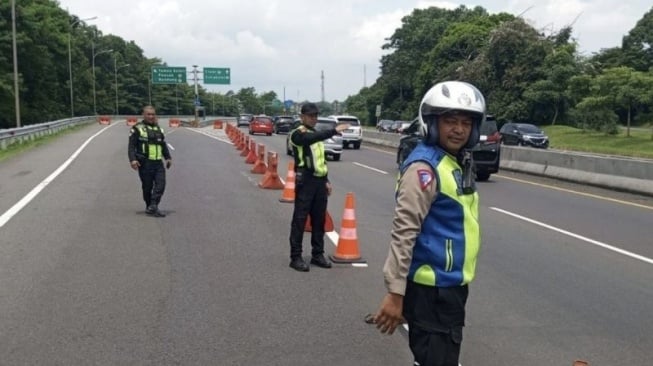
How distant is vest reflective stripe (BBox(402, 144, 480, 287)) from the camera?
3000 millimetres

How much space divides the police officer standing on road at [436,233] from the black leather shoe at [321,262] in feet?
15.5

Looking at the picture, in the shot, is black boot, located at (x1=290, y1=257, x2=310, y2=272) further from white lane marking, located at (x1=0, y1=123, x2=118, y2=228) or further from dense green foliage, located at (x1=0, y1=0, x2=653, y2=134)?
dense green foliage, located at (x1=0, y1=0, x2=653, y2=134)

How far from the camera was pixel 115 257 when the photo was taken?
8.13 meters

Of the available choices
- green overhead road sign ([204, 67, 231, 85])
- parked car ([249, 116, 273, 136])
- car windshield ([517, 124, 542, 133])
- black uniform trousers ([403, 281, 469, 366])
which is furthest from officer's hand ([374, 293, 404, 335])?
green overhead road sign ([204, 67, 231, 85])

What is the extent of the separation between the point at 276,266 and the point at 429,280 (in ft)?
16.2

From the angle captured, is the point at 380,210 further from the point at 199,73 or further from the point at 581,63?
the point at 199,73

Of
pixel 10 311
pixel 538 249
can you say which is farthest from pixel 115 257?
pixel 538 249

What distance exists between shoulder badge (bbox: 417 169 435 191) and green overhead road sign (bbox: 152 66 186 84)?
253 ft

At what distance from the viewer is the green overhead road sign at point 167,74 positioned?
77500 mm

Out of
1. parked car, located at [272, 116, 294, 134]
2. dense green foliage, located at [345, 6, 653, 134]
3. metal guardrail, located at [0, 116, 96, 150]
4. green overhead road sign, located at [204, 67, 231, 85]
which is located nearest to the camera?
metal guardrail, located at [0, 116, 96, 150]

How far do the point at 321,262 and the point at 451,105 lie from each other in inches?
196

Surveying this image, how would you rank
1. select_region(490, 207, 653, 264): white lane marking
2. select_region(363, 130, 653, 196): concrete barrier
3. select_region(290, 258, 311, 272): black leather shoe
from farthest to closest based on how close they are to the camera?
select_region(363, 130, 653, 196): concrete barrier
select_region(490, 207, 653, 264): white lane marking
select_region(290, 258, 311, 272): black leather shoe

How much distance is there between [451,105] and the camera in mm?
3025

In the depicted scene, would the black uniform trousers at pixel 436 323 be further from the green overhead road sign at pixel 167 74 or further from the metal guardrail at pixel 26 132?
the green overhead road sign at pixel 167 74
